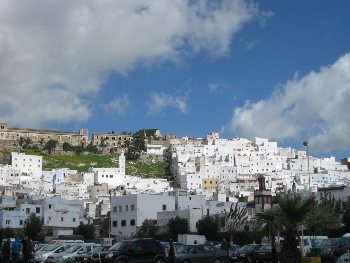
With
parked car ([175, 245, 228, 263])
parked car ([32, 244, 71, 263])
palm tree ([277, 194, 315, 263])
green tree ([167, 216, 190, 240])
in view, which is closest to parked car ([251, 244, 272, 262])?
parked car ([175, 245, 228, 263])

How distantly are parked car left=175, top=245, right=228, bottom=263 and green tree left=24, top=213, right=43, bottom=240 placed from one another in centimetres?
5271

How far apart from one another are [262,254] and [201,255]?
187 inches

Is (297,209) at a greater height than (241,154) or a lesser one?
lesser

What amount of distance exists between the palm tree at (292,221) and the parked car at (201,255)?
7.55m

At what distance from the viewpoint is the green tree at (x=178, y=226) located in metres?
74.5

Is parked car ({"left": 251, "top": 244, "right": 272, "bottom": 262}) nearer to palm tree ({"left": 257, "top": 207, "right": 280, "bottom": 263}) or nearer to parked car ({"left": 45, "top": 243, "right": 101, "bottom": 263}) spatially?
palm tree ({"left": 257, "top": 207, "right": 280, "bottom": 263})

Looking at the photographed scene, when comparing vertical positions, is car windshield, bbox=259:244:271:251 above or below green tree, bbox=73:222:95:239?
above

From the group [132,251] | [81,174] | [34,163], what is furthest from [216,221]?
[34,163]

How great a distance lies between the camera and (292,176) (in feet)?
543

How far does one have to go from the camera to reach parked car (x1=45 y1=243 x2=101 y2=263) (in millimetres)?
32625

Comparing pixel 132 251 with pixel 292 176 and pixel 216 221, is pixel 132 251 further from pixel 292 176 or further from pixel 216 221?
pixel 292 176

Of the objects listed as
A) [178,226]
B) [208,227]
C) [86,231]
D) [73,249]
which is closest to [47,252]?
[73,249]

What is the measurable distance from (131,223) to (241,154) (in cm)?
10646

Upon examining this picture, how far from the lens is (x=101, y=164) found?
187 meters
